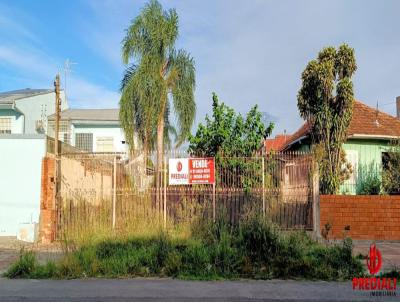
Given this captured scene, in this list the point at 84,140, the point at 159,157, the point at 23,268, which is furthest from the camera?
the point at 84,140

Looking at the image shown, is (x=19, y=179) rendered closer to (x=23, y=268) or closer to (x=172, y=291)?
(x=23, y=268)

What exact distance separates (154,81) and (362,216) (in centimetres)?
957

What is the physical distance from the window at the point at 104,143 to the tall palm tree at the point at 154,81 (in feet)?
38.3

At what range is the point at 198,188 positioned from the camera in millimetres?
12727

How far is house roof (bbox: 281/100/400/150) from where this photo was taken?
53.4 feet

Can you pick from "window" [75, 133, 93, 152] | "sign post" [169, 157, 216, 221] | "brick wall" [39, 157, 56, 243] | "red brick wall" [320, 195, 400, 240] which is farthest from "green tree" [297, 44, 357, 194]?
"window" [75, 133, 93, 152]

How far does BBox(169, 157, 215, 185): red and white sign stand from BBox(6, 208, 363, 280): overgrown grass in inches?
136

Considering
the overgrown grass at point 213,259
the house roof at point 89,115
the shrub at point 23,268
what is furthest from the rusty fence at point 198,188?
the house roof at point 89,115

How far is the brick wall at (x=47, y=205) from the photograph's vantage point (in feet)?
41.3

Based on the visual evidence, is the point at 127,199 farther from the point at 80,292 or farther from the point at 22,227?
the point at 80,292

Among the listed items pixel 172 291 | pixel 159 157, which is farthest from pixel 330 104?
pixel 172 291

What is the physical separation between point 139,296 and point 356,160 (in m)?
12.2

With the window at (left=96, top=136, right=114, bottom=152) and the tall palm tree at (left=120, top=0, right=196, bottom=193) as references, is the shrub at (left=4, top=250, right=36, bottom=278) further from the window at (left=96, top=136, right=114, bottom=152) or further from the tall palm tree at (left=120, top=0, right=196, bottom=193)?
the window at (left=96, top=136, right=114, bottom=152)

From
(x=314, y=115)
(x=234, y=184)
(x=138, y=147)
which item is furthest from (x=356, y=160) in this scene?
(x=138, y=147)
